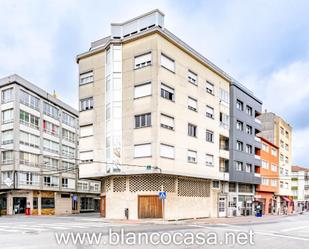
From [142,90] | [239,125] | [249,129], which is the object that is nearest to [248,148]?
[249,129]

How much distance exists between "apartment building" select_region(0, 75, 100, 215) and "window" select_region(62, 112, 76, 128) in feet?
0.55

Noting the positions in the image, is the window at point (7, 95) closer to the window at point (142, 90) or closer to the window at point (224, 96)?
the window at point (142, 90)

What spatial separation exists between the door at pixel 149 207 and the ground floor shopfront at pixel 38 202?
2415cm

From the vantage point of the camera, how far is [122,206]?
3197 centimetres

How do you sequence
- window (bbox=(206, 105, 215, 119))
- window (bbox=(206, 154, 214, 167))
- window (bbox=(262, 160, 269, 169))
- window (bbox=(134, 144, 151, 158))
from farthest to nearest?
window (bbox=(262, 160, 269, 169))
window (bbox=(206, 105, 215, 119))
window (bbox=(206, 154, 214, 167))
window (bbox=(134, 144, 151, 158))

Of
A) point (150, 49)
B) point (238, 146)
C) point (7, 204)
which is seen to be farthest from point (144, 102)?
point (7, 204)

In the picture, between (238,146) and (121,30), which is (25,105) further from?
(238,146)

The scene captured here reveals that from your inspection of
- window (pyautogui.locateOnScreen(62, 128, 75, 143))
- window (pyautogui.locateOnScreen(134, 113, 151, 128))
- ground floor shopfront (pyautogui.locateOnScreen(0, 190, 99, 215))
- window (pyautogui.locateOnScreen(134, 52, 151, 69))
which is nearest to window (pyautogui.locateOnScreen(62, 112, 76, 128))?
window (pyautogui.locateOnScreen(62, 128, 75, 143))

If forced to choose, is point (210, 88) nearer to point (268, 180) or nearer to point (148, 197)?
point (148, 197)

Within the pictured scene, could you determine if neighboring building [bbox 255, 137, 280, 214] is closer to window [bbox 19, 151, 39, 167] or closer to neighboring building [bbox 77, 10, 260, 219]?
neighboring building [bbox 77, 10, 260, 219]

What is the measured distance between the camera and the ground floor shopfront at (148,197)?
31188 millimetres

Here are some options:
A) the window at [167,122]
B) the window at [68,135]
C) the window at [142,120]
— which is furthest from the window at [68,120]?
the window at [167,122]

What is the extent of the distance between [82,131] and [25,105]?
18.8 m

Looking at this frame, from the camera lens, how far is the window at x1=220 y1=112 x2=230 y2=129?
42156 millimetres
